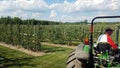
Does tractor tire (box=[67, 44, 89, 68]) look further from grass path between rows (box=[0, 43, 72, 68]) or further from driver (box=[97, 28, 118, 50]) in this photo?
grass path between rows (box=[0, 43, 72, 68])

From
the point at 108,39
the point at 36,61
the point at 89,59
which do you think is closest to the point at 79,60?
the point at 89,59

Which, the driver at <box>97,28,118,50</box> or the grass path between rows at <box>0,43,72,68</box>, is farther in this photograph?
the grass path between rows at <box>0,43,72,68</box>

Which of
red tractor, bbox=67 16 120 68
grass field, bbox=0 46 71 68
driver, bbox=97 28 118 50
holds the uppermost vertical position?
driver, bbox=97 28 118 50

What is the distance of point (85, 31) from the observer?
2616cm

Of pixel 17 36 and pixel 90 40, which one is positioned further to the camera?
pixel 17 36

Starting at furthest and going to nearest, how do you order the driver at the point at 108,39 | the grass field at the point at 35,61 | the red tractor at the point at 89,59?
the grass field at the point at 35,61 → the driver at the point at 108,39 → the red tractor at the point at 89,59

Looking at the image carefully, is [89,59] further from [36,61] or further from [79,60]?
[36,61]

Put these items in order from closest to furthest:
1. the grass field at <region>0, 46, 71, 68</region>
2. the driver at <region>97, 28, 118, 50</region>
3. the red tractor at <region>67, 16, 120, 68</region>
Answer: the red tractor at <region>67, 16, 120, 68</region> → the driver at <region>97, 28, 118, 50</region> → the grass field at <region>0, 46, 71, 68</region>

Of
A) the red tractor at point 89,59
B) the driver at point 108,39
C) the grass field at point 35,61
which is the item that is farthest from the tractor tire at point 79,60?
the grass field at point 35,61

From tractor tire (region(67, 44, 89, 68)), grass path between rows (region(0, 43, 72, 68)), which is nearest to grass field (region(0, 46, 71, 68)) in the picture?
grass path between rows (region(0, 43, 72, 68))

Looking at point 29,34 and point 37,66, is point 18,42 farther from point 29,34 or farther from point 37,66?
point 37,66

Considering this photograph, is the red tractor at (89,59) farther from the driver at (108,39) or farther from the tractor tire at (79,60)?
the driver at (108,39)

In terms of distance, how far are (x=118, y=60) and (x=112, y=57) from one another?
1.78ft

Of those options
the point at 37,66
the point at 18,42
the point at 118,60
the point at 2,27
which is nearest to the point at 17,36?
the point at 18,42
